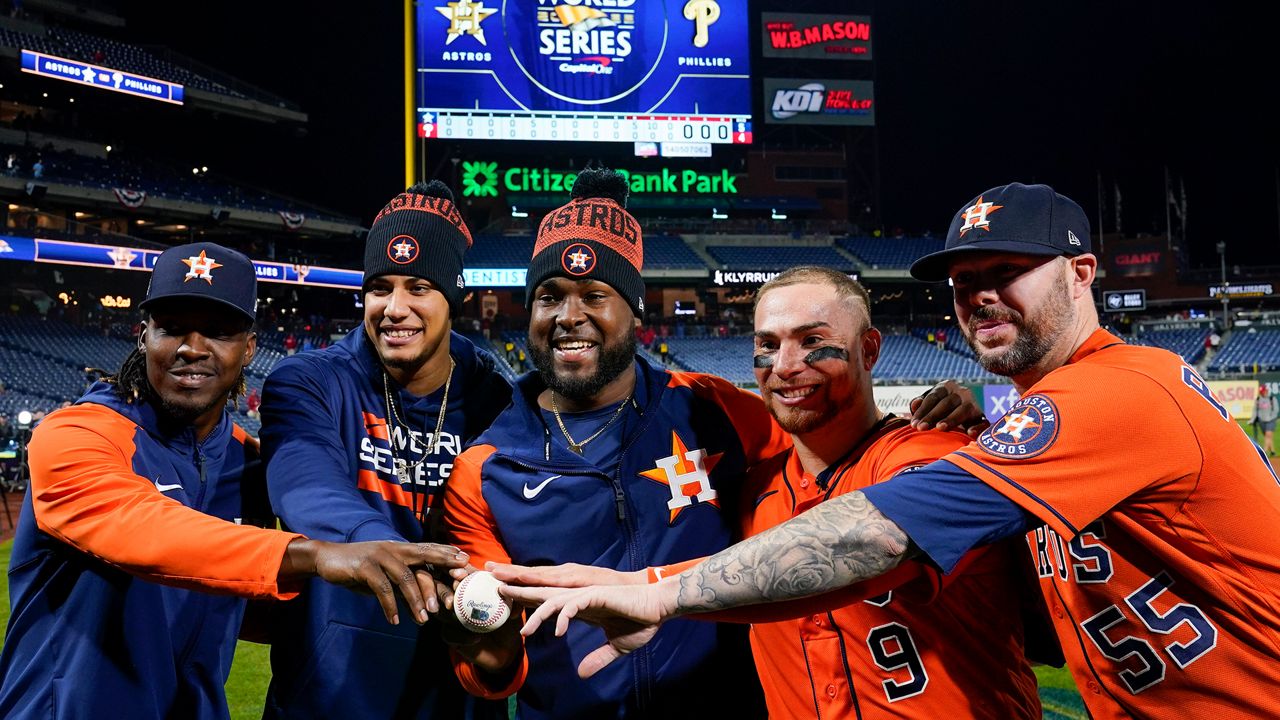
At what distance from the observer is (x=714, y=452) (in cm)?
268

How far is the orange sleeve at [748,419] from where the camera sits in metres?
2.82

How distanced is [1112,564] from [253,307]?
2717mm

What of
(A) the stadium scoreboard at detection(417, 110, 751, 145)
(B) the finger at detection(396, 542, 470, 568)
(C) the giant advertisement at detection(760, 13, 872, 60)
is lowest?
(B) the finger at detection(396, 542, 470, 568)

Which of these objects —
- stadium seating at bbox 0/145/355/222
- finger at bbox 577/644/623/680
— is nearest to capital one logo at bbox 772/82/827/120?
stadium seating at bbox 0/145/355/222

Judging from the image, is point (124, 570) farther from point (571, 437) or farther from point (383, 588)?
point (571, 437)

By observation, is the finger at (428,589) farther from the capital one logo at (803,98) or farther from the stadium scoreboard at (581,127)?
the capital one logo at (803,98)

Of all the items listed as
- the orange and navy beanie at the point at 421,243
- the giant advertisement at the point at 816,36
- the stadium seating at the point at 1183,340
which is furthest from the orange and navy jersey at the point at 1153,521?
the giant advertisement at the point at 816,36

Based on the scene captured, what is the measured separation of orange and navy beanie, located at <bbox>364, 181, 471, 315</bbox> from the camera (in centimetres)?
308

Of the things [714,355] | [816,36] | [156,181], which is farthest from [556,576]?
[816,36]

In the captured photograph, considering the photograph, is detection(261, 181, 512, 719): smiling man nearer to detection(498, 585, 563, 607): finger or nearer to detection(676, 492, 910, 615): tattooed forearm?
detection(498, 585, 563, 607): finger

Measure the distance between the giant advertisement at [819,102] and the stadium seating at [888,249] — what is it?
5.97 metres

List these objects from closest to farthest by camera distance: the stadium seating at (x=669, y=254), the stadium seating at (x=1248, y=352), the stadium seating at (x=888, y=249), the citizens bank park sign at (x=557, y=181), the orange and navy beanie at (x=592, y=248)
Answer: the orange and navy beanie at (x=592, y=248) < the stadium seating at (x=1248, y=352) < the stadium seating at (x=669, y=254) < the citizens bank park sign at (x=557, y=181) < the stadium seating at (x=888, y=249)

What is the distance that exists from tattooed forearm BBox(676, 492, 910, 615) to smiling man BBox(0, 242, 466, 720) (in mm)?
631

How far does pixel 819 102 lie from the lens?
41.1m
